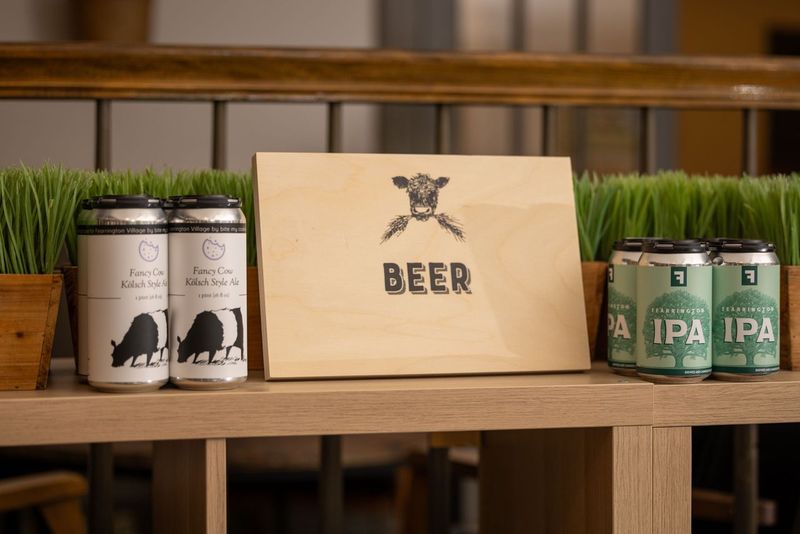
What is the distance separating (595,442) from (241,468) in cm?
153

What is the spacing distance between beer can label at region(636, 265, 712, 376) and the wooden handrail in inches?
18.4

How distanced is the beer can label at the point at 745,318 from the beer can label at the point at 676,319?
4cm

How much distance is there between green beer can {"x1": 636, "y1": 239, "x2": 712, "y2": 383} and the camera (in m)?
1.01

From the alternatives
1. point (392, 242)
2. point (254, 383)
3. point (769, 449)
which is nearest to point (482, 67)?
point (392, 242)

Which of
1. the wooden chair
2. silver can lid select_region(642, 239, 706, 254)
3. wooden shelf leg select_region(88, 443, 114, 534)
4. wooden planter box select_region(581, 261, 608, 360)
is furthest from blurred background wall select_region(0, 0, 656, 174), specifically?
silver can lid select_region(642, 239, 706, 254)

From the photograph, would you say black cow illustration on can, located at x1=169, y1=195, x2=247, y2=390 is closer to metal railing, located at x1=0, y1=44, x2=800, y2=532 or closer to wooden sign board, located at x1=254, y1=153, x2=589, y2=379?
wooden sign board, located at x1=254, y1=153, x2=589, y2=379

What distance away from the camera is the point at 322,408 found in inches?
37.3

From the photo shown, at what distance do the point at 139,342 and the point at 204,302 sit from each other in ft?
0.25

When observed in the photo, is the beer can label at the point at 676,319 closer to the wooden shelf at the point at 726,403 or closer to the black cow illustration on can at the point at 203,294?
the wooden shelf at the point at 726,403

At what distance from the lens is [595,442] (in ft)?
3.43

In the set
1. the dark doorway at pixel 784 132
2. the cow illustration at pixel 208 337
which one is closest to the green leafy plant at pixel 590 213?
the cow illustration at pixel 208 337

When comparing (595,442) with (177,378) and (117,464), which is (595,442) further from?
(117,464)

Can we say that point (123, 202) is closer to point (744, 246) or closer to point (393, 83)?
point (393, 83)

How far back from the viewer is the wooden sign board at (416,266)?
104cm
